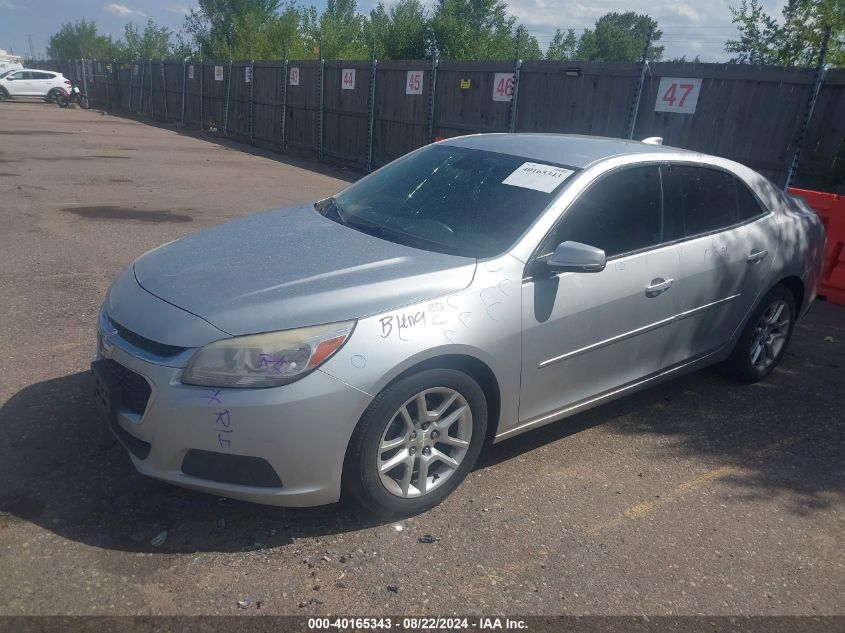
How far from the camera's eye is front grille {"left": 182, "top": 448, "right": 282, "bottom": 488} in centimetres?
289

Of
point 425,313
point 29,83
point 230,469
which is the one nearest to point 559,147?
point 425,313

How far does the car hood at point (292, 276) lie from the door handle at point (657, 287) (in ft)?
3.70

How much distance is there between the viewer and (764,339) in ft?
16.7

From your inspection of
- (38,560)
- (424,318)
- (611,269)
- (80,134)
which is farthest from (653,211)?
(80,134)

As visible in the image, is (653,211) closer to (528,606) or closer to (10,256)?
(528,606)

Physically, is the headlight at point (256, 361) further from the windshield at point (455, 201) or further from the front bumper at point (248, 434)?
the windshield at point (455, 201)

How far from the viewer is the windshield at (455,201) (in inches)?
143

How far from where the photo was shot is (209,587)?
111 inches

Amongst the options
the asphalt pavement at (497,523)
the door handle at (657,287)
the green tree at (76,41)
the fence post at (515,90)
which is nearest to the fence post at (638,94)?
the fence post at (515,90)

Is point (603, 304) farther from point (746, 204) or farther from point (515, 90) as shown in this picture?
point (515, 90)

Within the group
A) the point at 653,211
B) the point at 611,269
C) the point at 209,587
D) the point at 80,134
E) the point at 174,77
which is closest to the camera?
the point at 209,587

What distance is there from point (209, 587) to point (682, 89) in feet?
32.4

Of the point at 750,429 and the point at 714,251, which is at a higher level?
the point at 714,251

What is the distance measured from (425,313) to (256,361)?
729 millimetres
